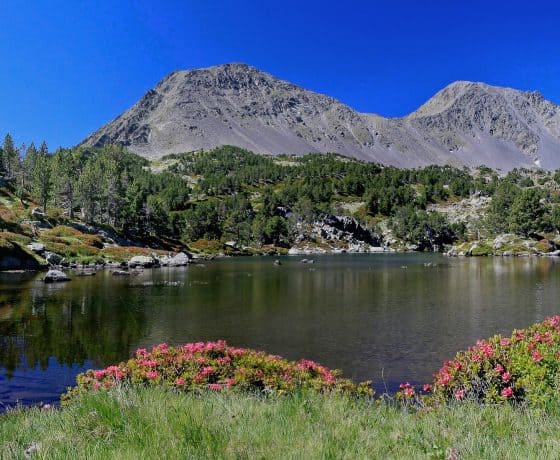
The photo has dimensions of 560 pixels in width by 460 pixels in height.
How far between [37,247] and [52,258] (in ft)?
14.1

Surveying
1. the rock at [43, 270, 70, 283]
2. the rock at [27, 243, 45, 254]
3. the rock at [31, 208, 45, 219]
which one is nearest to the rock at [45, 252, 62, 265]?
the rock at [27, 243, 45, 254]

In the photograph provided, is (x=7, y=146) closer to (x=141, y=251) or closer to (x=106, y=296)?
(x=141, y=251)

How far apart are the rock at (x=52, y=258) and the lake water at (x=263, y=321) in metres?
21.4

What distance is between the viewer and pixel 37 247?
84625mm

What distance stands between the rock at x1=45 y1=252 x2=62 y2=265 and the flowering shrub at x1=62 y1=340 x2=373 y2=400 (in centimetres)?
7775

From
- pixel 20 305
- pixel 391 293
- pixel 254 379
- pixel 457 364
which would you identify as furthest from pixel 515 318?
pixel 20 305

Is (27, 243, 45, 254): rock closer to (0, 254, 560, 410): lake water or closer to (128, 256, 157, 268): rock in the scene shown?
(128, 256, 157, 268): rock

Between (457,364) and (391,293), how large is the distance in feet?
133

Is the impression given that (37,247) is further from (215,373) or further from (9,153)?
(9,153)

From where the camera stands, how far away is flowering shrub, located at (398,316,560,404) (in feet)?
36.2

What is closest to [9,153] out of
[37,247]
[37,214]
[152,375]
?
[37,214]

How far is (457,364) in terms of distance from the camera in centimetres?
1458

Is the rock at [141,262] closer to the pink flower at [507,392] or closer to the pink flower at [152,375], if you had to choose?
the pink flower at [152,375]

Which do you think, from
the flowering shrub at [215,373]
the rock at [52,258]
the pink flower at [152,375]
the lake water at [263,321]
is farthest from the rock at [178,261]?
the pink flower at [152,375]
